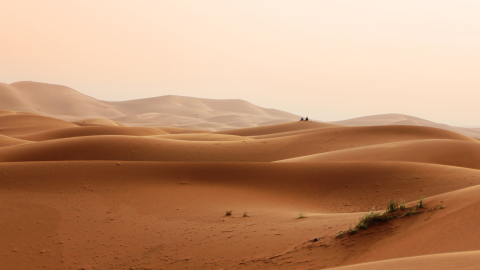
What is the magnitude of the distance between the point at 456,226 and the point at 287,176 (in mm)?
9367

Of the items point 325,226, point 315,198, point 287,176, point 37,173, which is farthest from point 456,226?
point 37,173

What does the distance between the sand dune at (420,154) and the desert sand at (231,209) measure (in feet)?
0.35

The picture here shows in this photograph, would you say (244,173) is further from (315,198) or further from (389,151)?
(389,151)

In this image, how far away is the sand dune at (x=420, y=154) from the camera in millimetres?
19406

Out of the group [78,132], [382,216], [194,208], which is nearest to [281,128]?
[78,132]

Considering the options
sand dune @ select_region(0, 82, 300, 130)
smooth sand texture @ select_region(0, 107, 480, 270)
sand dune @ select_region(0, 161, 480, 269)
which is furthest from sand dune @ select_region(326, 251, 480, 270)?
sand dune @ select_region(0, 82, 300, 130)

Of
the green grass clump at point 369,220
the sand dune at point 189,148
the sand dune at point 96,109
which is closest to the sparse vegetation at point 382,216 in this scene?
the green grass clump at point 369,220

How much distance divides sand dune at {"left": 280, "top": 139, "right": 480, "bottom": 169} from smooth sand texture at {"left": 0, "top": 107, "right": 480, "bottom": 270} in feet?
0.34

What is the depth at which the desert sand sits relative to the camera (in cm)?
637

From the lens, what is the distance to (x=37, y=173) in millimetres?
14375

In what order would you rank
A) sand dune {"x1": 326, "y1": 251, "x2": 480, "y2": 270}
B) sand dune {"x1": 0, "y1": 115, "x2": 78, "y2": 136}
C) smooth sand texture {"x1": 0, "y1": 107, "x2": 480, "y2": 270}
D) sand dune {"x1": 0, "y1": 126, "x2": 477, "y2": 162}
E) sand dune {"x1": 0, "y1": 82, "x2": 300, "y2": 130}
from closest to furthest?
sand dune {"x1": 326, "y1": 251, "x2": 480, "y2": 270}, smooth sand texture {"x1": 0, "y1": 107, "x2": 480, "y2": 270}, sand dune {"x1": 0, "y1": 126, "x2": 477, "y2": 162}, sand dune {"x1": 0, "y1": 115, "x2": 78, "y2": 136}, sand dune {"x1": 0, "y1": 82, "x2": 300, "y2": 130}

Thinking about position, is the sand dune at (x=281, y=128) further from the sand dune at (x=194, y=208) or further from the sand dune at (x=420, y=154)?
the sand dune at (x=194, y=208)

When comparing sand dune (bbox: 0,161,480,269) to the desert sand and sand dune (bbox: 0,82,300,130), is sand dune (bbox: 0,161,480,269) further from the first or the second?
sand dune (bbox: 0,82,300,130)

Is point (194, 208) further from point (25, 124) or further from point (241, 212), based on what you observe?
point (25, 124)
